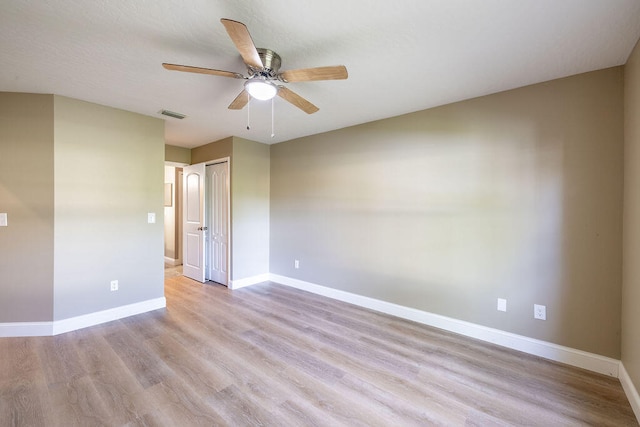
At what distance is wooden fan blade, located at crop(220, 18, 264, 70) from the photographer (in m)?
1.26

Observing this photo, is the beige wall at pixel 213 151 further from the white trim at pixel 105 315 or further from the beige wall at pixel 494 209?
the white trim at pixel 105 315

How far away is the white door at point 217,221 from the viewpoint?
4270 mm

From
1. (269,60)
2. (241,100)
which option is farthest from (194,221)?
(269,60)

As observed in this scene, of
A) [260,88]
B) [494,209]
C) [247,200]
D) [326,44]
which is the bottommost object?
[494,209]

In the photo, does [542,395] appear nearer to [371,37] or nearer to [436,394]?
[436,394]

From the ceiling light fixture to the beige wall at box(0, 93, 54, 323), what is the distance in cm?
234

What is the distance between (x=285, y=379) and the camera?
2016 millimetres

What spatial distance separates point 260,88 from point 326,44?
0.55 metres

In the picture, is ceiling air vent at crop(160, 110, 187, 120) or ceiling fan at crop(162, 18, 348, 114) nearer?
ceiling fan at crop(162, 18, 348, 114)

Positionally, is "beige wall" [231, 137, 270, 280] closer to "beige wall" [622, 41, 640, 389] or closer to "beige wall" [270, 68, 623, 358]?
"beige wall" [270, 68, 623, 358]

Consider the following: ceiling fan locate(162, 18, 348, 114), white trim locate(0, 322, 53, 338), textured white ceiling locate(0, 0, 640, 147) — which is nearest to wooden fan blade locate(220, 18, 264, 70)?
ceiling fan locate(162, 18, 348, 114)

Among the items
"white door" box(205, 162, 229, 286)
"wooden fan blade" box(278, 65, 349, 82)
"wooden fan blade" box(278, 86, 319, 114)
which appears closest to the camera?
"wooden fan blade" box(278, 65, 349, 82)

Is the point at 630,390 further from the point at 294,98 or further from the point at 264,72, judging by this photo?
the point at 264,72

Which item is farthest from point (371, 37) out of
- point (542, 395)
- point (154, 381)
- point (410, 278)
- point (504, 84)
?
point (154, 381)
